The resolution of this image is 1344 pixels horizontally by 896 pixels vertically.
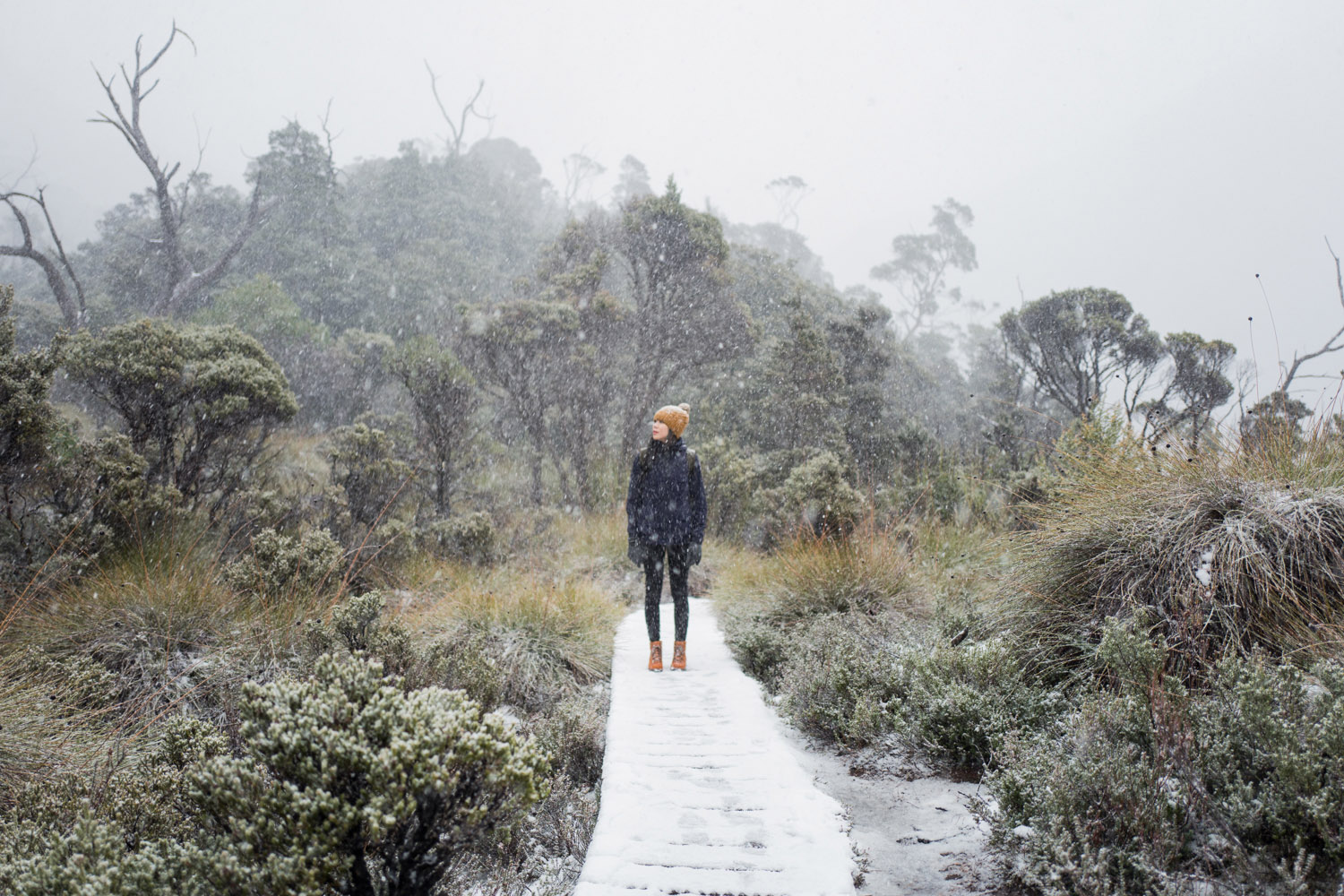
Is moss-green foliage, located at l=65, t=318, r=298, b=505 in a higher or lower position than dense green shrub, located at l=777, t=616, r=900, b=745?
higher

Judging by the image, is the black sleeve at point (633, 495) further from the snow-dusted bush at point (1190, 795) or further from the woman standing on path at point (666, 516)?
the snow-dusted bush at point (1190, 795)

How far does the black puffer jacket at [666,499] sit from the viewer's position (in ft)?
15.5

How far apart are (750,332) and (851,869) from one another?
1363cm

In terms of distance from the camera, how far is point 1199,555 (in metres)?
→ 3.23

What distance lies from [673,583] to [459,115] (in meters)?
38.7

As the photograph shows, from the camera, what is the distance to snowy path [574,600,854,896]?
240cm

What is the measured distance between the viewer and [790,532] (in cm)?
838

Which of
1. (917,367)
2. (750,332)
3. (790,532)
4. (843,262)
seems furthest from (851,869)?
(843,262)

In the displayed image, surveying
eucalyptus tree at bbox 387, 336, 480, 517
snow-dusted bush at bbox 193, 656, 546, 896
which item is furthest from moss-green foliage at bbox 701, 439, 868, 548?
snow-dusted bush at bbox 193, 656, 546, 896

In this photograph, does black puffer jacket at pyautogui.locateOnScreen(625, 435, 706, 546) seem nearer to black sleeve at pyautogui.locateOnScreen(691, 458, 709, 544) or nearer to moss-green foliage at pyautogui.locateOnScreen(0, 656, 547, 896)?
black sleeve at pyautogui.locateOnScreen(691, 458, 709, 544)

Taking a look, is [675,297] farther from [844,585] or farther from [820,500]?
[844,585]

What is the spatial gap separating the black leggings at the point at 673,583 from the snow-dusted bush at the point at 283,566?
2.29m

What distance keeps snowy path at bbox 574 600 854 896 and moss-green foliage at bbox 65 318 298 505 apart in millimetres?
4501

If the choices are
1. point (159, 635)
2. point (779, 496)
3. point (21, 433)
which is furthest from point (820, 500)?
point (21, 433)
